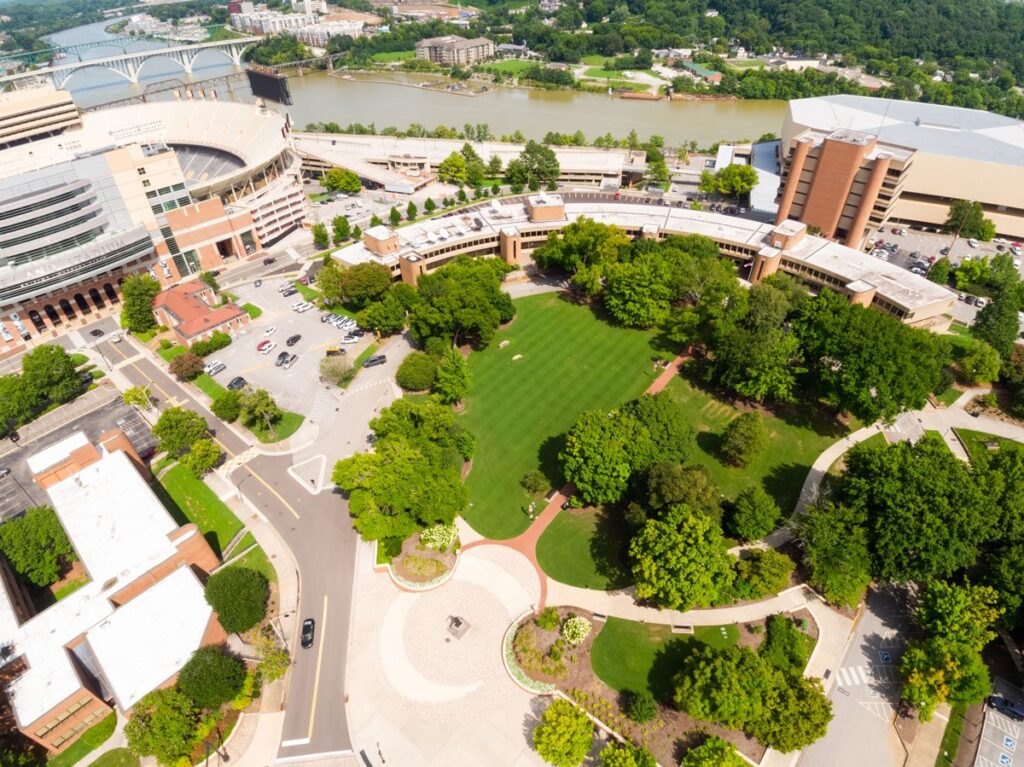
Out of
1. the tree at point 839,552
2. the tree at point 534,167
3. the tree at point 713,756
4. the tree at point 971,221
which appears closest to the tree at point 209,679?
the tree at point 713,756

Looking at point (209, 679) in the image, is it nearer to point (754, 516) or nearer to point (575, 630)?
point (575, 630)

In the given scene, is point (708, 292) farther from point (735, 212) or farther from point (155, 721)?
point (155, 721)

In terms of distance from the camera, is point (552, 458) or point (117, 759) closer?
point (117, 759)

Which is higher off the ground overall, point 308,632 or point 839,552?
point 839,552

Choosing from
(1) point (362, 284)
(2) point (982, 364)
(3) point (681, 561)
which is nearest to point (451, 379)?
(1) point (362, 284)

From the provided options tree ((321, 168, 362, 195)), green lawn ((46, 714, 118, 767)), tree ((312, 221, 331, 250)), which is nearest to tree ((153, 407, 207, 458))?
green lawn ((46, 714, 118, 767))
